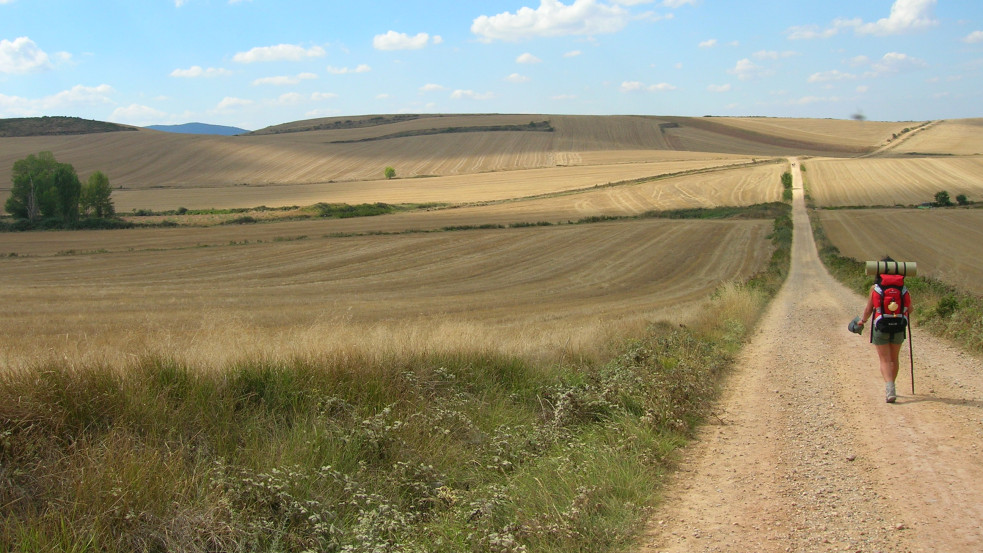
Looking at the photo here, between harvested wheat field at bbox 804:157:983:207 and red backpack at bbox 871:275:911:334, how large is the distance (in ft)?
206

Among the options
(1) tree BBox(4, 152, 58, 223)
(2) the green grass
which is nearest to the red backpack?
(2) the green grass

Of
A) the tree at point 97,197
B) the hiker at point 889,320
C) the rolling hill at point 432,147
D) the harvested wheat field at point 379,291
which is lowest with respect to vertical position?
the harvested wheat field at point 379,291

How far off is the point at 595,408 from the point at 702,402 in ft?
4.30

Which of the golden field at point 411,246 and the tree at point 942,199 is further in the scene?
the tree at point 942,199

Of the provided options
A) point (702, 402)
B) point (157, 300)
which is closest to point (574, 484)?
point (702, 402)

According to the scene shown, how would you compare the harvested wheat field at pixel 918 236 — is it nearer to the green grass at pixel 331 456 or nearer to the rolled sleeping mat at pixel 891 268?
the rolled sleeping mat at pixel 891 268

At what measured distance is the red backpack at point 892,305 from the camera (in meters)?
8.11

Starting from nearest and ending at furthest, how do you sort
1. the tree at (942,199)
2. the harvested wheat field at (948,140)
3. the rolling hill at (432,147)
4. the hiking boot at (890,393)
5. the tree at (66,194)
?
the hiking boot at (890,393)
the tree at (66,194)
the tree at (942,199)
the rolling hill at (432,147)
the harvested wheat field at (948,140)

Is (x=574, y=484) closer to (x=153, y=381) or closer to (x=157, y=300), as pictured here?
(x=153, y=381)

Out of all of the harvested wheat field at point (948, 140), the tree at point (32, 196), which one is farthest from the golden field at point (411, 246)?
the tree at point (32, 196)

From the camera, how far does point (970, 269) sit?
3200cm

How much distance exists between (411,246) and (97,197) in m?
38.9

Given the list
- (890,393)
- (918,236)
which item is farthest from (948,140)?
(890,393)

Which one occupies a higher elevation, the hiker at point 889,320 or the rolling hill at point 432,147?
the rolling hill at point 432,147
